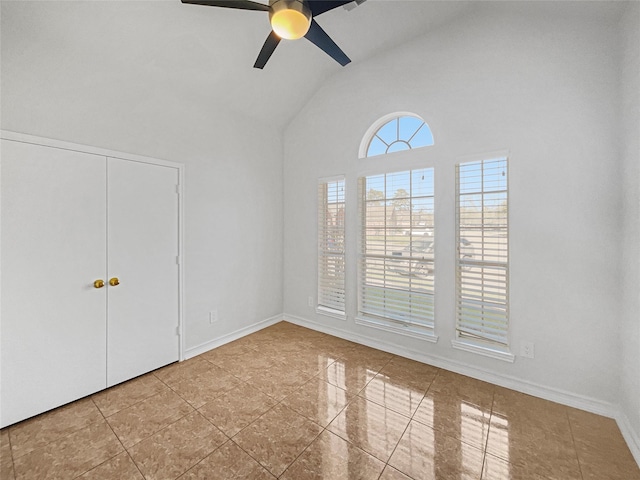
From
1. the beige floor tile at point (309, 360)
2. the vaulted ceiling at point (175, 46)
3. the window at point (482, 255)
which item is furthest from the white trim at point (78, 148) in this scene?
the window at point (482, 255)

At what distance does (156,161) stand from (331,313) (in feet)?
8.68

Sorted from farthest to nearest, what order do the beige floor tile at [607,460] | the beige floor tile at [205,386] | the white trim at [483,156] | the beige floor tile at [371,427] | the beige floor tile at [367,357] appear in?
the beige floor tile at [367,357], the white trim at [483,156], the beige floor tile at [205,386], the beige floor tile at [371,427], the beige floor tile at [607,460]

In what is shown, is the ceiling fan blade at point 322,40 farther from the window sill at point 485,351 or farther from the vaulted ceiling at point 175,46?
the window sill at point 485,351

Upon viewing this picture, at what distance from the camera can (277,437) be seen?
6.05ft

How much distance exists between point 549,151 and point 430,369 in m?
2.22

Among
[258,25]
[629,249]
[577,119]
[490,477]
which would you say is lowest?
[490,477]

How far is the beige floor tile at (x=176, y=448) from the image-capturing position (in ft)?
5.26

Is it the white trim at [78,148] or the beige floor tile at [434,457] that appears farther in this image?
the white trim at [78,148]

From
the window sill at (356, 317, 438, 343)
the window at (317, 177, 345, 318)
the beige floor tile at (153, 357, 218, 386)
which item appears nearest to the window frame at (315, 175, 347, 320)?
the window at (317, 177, 345, 318)

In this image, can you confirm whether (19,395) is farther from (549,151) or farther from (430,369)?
(549,151)

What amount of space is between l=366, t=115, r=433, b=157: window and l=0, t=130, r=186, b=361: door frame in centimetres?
220

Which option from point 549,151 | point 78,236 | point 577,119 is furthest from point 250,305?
point 577,119

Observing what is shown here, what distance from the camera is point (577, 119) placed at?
2.10m

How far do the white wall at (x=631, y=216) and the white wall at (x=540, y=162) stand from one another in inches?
3.1
